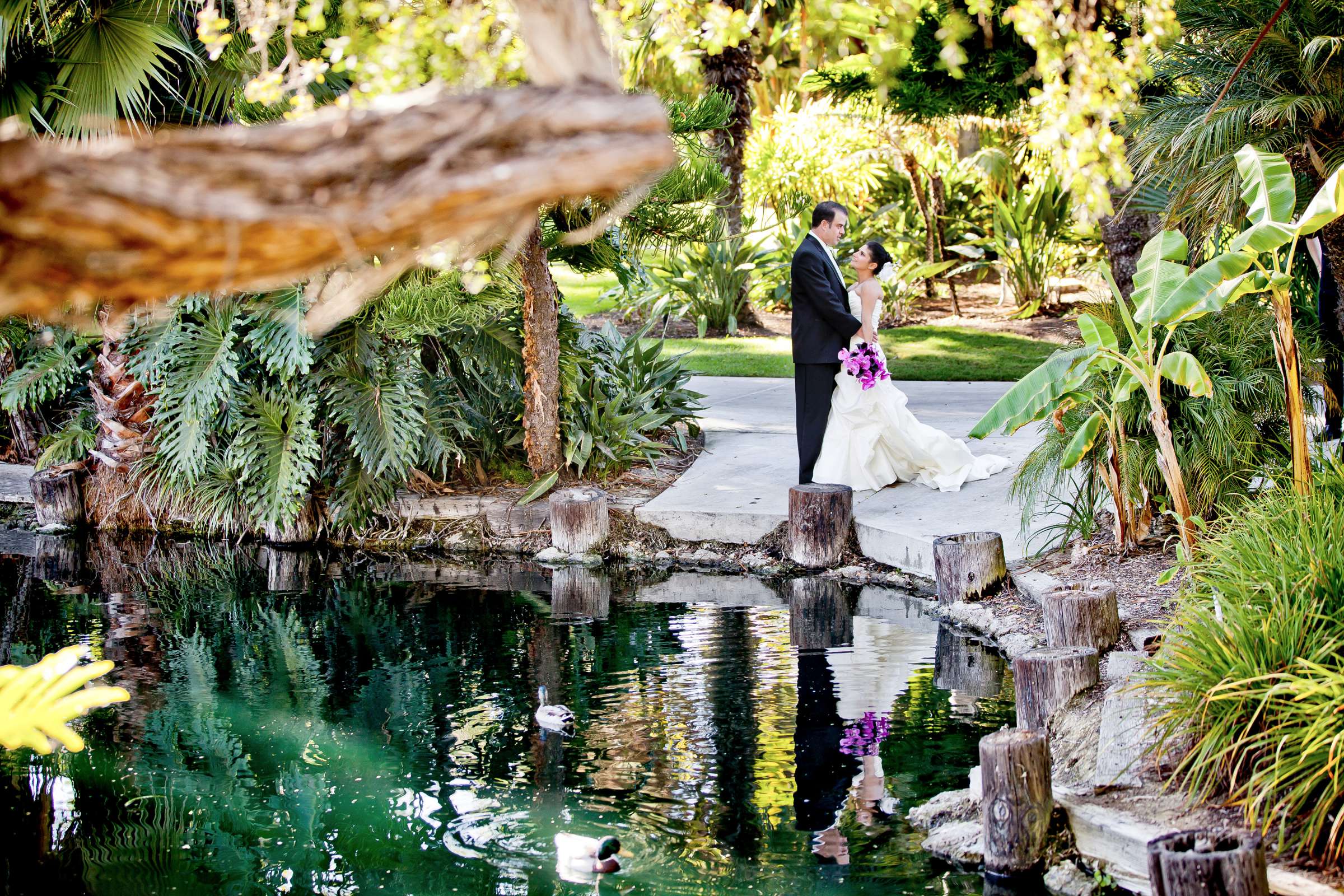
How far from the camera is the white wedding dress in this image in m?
9.30

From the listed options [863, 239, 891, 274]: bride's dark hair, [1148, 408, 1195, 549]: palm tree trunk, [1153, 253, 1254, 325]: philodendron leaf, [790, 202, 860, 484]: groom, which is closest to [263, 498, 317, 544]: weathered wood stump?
[790, 202, 860, 484]: groom

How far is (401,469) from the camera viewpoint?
10000 mm

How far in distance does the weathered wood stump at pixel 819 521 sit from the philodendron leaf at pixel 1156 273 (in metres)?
2.98

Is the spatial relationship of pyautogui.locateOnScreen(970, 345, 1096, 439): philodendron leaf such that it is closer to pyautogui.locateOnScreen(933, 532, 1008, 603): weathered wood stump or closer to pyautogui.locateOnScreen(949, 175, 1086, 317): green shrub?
pyautogui.locateOnScreen(933, 532, 1008, 603): weathered wood stump

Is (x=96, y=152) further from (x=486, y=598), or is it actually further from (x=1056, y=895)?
(x=486, y=598)

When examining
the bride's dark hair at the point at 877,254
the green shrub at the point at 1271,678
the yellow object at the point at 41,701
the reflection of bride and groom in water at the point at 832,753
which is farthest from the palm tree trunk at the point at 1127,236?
the yellow object at the point at 41,701

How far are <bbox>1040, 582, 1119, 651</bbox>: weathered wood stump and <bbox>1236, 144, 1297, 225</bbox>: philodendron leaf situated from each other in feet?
6.21

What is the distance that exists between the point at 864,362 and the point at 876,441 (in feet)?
2.29

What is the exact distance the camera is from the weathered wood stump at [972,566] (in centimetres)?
786

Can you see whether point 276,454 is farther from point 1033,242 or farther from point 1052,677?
point 1033,242

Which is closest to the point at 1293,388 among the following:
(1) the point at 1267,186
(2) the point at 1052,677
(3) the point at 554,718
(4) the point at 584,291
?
(1) the point at 1267,186

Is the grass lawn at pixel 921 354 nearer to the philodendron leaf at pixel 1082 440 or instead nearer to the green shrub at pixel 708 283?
the green shrub at pixel 708 283

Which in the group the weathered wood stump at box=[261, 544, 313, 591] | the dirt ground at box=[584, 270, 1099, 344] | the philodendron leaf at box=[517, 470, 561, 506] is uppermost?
the dirt ground at box=[584, 270, 1099, 344]

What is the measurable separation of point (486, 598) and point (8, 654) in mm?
2964
